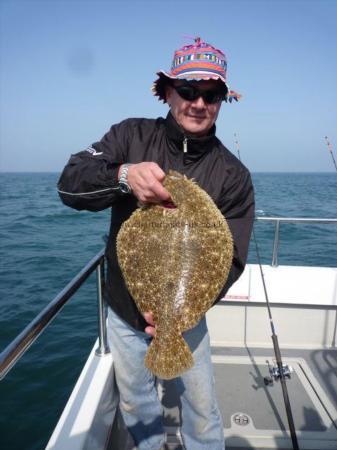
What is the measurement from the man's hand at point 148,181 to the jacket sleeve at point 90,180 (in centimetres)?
16

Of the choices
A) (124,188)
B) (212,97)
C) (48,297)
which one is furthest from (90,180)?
(48,297)

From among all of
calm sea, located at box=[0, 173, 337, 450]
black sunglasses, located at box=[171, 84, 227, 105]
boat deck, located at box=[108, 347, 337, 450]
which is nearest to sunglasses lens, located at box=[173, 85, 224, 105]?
black sunglasses, located at box=[171, 84, 227, 105]

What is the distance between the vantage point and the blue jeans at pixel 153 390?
2.78 metres

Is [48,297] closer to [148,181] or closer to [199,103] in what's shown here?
[199,103]

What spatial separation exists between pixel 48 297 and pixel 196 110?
29.4ft

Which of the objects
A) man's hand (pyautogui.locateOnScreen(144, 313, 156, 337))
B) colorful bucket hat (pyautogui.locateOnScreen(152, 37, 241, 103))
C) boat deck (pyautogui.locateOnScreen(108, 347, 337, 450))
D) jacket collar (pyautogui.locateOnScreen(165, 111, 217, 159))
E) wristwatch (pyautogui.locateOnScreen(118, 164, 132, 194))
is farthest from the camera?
boat deck (pyautogui.locateOnScreen(108, 347, 337, 450))

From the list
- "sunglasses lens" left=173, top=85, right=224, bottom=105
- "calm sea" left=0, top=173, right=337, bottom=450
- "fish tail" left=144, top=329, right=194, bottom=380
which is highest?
"sunglasses lens" left=173, top=85, right=224, bottom=105

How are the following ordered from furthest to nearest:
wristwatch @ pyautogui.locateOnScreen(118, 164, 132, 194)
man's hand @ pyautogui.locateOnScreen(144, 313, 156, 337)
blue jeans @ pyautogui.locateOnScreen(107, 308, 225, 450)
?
1. blue jeans @ pyautogui.locateOnScreen(107, 308, 225, 450)
2. man's hand @ pyautogui.locateOnScreen(144, 313, 156, 337)
3. wristwatch @ pyautogui.locateOnScreen(118, 164, 132, 194)

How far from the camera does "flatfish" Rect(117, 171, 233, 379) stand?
2160 mm

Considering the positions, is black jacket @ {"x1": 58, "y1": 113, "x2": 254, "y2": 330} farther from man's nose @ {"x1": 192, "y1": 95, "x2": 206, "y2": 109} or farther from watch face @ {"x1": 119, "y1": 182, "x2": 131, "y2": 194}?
watch face @ {"x1": 119, "y1": 182, "x2": 131, "y2": 194}

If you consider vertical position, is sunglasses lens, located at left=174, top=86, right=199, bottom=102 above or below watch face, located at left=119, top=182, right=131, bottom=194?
above

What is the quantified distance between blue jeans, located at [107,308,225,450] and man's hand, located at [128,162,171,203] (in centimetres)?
124

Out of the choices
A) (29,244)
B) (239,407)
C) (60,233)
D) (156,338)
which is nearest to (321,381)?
(239,407)

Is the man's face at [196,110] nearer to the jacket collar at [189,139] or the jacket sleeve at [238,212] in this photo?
the jacket collar at [189,139]
